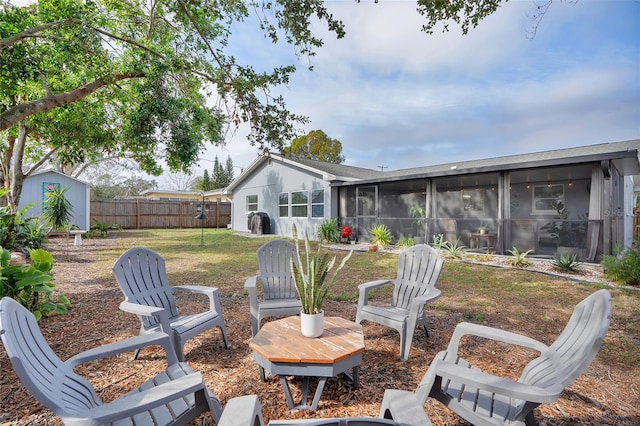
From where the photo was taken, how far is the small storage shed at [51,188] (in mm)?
14086

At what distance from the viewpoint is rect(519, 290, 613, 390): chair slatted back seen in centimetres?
152

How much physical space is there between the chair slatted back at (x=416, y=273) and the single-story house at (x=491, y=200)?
9.99 feet

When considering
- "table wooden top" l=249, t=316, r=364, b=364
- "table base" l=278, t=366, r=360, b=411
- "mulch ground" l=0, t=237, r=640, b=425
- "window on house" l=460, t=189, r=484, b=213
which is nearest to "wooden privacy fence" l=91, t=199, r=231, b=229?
"window on house" l=460, t=189, r=484, b=213

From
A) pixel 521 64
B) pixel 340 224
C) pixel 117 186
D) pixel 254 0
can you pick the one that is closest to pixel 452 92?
pixel 521 64

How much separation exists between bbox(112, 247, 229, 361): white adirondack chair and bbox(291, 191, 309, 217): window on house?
35.2 ft

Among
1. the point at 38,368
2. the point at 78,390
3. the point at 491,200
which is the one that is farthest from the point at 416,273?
the point at 491,200

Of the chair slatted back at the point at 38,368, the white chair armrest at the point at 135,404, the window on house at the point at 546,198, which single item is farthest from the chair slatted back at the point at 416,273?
the window on house at the point at 546,198

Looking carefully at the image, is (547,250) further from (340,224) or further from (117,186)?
(117,186)

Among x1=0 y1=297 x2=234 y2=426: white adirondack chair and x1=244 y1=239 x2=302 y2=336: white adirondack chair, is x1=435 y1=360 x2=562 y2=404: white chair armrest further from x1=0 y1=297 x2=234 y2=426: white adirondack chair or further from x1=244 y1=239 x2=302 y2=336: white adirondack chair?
x1=244 y1=239 x2=302 y2=336: white adirondack chair

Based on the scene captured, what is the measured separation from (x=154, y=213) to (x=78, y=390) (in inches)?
845

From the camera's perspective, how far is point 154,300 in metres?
3.18

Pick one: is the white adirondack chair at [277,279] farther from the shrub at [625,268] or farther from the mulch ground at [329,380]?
the shrub at [625,268]

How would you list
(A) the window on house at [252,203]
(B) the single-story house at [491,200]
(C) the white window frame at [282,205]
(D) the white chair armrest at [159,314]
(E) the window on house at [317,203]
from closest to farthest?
1. (D) the white chair armrest at [159,314]
2. (B) the single-story house at [491,200]
3. (E) the window on house at [317,203]
4. (C) the white window frame at [282,205]
5. (A) the window on house at [252,203]

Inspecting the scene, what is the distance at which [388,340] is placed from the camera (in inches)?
136
